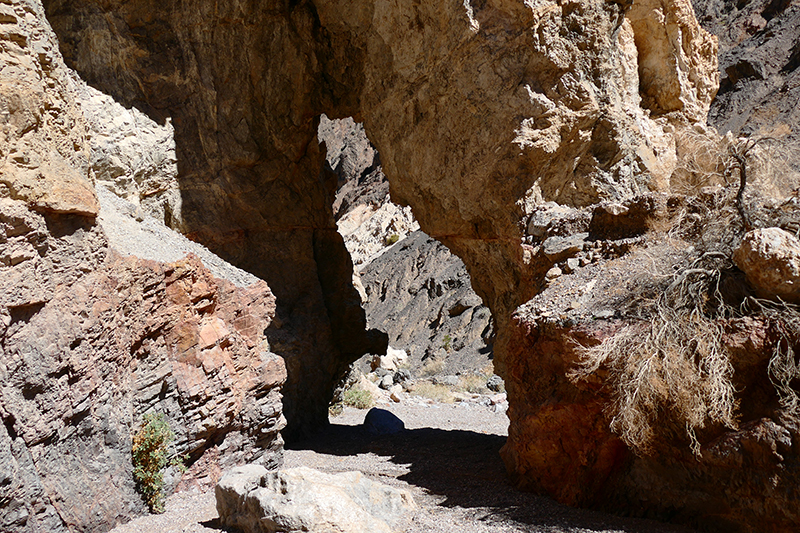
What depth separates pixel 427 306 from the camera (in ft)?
88.5

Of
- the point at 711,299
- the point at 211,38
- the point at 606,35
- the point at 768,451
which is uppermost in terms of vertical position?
A: the point at 211,38

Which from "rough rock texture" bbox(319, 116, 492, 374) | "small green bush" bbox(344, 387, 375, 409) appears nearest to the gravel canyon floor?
"small green bush" bbox(344, 387, 375, 409)

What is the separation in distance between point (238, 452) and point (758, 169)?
21.4ft

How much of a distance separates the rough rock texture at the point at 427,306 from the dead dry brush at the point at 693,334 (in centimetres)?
1522

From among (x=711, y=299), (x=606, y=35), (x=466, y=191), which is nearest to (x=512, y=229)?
(x=466, y=191)

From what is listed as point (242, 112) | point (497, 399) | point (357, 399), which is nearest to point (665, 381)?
point (242, 112)

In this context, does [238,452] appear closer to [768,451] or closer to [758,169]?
[768,451]

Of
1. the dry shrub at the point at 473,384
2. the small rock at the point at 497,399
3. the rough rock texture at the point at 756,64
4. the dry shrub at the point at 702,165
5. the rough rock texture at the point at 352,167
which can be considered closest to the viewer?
the dry shrub at the point at 702,165

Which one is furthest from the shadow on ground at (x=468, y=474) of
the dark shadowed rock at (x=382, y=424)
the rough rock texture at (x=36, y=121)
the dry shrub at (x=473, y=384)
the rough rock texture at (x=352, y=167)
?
the rough rock texture at (x=352, y=167)

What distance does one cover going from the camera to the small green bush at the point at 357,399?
16.3 m

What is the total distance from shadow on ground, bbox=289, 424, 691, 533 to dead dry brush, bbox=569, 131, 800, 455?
3.06 feet

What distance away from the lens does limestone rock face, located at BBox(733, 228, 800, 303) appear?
4.85 metres

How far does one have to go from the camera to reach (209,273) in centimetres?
714

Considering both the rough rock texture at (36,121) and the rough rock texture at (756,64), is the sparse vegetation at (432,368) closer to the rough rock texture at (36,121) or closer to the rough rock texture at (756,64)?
the rough rock texture at (756,64)
